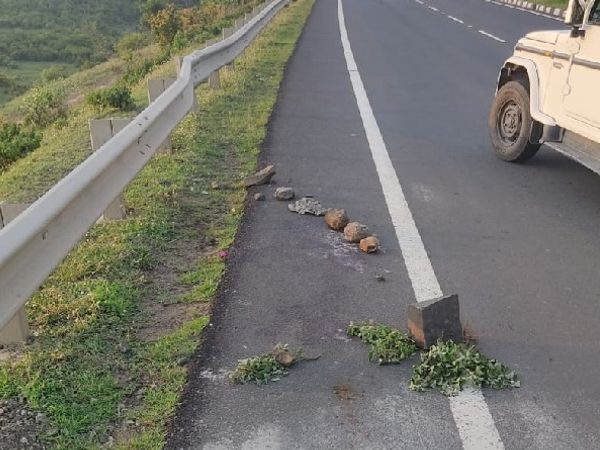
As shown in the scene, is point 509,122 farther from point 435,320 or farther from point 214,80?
point 214,80

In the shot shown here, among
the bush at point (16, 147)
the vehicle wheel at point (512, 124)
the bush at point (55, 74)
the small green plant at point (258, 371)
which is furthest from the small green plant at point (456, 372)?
the bush at point (55, 74)

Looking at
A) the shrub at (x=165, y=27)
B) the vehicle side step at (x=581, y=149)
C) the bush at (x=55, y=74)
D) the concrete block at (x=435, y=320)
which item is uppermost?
the vehicle side step at (x=581, y=149)

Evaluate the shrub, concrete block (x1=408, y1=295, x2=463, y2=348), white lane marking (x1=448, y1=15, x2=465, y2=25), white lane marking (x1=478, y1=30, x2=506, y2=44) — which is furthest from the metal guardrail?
white lane marking (x1=448, y1=15, x2=465, y2=25)

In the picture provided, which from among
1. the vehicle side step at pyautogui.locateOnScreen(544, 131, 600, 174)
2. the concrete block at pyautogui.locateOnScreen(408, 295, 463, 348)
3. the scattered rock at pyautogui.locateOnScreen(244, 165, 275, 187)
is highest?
the vehicle side step at pyautogui.locateOnScreen(544, 131, 600, 174)

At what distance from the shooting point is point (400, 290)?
418cm

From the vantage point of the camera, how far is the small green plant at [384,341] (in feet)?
11.4

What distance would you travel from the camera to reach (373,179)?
6.29 meters

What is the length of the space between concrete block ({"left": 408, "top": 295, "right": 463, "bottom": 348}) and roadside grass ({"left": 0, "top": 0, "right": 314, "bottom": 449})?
1105 mm

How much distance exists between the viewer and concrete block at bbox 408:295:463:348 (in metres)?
3.51

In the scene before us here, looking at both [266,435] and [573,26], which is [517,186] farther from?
[266,435]

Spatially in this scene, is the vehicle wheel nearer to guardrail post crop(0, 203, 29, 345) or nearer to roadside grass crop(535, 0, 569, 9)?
guardrail post crop(0, 203, 29, 345)

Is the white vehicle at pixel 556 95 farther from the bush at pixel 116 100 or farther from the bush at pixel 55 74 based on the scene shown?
the bush at pixel 55 74

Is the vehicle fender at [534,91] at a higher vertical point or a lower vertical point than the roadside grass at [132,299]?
higher

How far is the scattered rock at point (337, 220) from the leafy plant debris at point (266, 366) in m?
1.72
